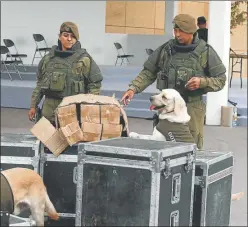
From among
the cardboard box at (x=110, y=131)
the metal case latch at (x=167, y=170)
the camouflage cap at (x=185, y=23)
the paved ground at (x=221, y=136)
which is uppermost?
the camouflage cap at (x=185, y=23)

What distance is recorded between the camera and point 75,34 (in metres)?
6.32

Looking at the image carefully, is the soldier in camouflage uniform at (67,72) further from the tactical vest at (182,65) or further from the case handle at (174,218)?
the case handle at (174,218)

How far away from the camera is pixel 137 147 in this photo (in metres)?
4.39

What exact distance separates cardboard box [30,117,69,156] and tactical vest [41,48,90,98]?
1.11 meters

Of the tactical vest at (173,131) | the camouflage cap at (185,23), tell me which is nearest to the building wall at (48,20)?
the camouflage cap at (185,23)

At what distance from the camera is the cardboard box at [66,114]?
201 inches

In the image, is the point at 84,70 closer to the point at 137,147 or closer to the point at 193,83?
the point at 193,83

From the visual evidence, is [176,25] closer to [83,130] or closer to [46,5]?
[83,130]

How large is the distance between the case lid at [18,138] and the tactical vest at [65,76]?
872 millimetres

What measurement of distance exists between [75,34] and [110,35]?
13.4 m

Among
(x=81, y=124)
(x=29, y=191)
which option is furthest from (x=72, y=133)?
(x=29, y=191)

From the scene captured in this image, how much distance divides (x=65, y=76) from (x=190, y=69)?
111 centimetres

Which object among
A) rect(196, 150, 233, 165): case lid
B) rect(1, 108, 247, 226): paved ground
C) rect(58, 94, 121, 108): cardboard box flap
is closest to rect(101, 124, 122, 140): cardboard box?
rect(58, 94, 121, 108): cardboard box flap

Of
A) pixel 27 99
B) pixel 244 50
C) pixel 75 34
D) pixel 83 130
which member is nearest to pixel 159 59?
pixel 75 34
